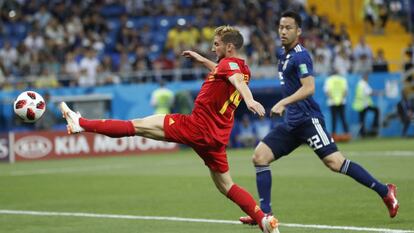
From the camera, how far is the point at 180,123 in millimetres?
10094

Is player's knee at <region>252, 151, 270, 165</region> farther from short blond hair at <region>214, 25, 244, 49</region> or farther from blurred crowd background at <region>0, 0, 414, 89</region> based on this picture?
blurred crowd background at <region>0, 0, 414, 89</region>

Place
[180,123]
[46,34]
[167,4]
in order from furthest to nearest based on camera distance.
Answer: [167,4] < [46,34] < [180,123]

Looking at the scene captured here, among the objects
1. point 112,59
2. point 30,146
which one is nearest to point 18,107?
point 30,146

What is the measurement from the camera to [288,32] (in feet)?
37.6

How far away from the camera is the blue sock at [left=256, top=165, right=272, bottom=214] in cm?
1140

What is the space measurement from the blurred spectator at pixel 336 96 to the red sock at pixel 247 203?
19.1 metres

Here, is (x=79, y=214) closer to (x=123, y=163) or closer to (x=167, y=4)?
(x=123, y=163)

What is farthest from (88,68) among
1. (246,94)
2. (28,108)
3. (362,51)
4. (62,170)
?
(246,94)

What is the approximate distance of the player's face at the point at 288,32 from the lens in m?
11.4

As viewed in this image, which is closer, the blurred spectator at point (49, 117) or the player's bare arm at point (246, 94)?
the player's bare arm at point (246, 94)

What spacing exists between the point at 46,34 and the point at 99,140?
19.3 ft

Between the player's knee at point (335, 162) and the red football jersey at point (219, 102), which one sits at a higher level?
the red football jersey at point (219, 102)

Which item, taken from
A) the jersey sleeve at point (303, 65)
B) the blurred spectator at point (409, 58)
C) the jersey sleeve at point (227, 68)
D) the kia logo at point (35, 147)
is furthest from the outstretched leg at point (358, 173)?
the blurred spectator at point (409, 58)

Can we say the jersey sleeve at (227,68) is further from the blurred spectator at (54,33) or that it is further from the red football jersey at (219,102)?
the blurred spectator at (54,33)
